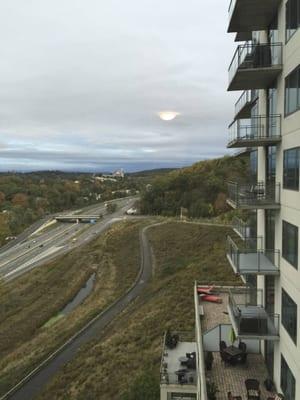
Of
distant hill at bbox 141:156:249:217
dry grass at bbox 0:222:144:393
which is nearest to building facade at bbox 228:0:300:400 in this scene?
dry grass at bbox 0:222:144:393

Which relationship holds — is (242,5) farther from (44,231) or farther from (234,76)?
(44,231)

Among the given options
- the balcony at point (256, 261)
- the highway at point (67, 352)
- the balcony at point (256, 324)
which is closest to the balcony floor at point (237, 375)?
the balcony at point (256, 324)

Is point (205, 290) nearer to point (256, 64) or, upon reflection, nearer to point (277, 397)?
point (277, 397)

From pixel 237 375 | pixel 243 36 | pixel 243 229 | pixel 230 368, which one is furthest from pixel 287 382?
pixel 243 36

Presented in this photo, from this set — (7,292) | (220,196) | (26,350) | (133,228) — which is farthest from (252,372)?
(220,196)

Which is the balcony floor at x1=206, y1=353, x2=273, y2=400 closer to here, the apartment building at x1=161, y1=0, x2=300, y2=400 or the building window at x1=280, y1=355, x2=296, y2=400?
the apartment building at x1=161, y1=0, x2=300, y2=400

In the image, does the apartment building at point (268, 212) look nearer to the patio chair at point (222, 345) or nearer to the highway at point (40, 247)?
the patio chair at point (222, 345)
